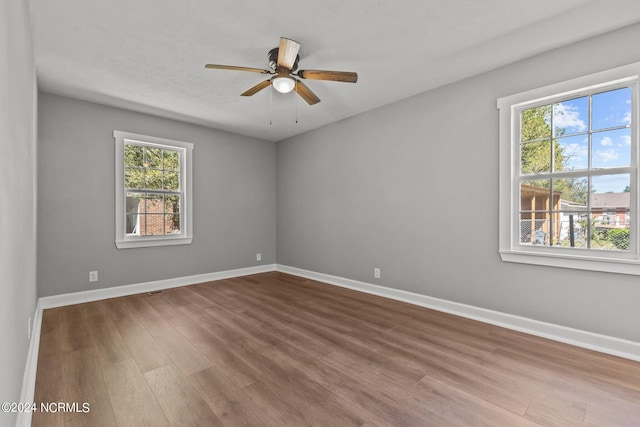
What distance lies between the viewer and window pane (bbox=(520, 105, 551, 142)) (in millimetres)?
2748

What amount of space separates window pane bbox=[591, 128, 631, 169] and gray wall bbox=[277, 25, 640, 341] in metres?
0.56

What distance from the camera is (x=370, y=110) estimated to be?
4.12m

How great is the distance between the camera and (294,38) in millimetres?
2453

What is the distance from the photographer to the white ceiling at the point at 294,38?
2.11 metres

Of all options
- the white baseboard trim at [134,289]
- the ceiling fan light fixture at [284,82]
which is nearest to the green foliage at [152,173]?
the white baseboard trim at [134,289]

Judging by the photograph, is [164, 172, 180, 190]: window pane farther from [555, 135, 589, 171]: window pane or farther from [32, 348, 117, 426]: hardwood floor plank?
[555, 135, 589, 171]: window pane

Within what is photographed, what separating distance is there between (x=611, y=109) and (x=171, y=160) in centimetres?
528

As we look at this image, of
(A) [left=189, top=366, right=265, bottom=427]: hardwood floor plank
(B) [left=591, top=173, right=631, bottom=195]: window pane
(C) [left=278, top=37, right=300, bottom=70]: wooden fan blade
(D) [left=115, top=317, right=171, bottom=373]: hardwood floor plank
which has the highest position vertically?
(C) [left=278, top=37, right=300, bottom=70]: wooden fan blade

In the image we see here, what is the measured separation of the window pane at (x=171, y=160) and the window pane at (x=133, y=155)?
1.12 feet

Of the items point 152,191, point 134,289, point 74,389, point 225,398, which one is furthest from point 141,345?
point 152,191

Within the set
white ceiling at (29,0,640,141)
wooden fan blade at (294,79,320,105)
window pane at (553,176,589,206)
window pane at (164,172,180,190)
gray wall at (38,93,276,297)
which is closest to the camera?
white ceiling at (29,0,640,141)

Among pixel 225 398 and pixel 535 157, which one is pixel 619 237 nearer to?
pixel 535 157

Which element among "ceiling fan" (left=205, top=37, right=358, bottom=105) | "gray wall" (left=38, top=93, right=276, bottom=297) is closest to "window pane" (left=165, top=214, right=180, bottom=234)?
"gray wall" (left=38, top=93, right=276, bottom=297)

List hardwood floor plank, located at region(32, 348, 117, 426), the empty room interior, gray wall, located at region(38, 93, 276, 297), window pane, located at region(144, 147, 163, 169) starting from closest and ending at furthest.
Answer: hardwood floor plank, located at region(32, 348, 117, 426) < the empty room interior < gray wall, located at region(38, 93, 276, 297) < window pane, located at region(144, 147, 163, 169)
